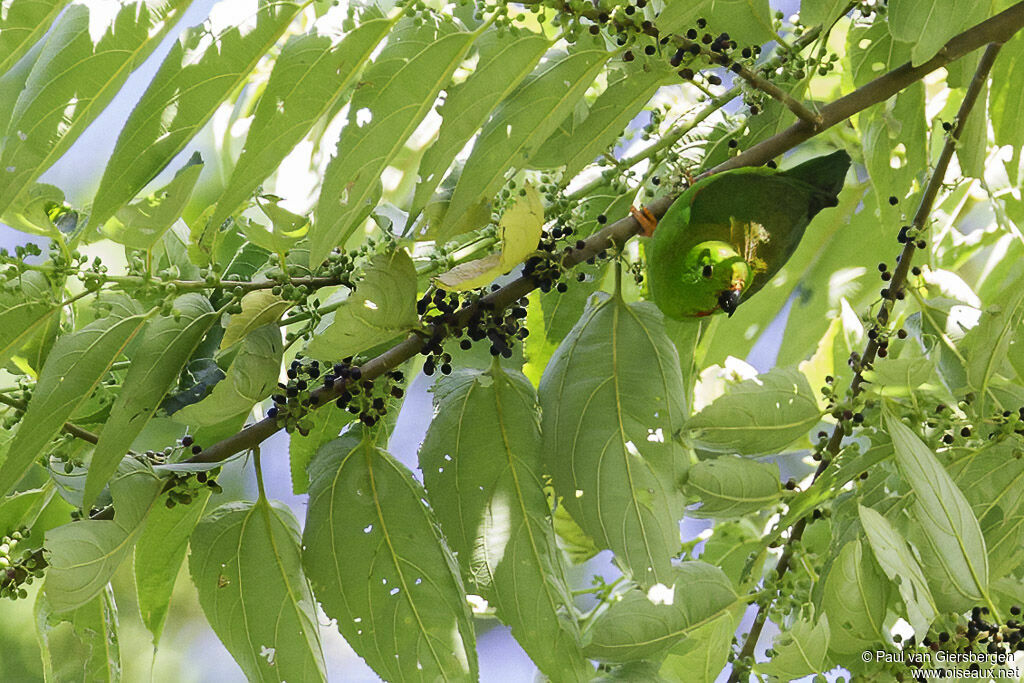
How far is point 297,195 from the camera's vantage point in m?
0.75

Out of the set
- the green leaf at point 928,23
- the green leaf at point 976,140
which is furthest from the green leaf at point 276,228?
the green leaf at point 976,140

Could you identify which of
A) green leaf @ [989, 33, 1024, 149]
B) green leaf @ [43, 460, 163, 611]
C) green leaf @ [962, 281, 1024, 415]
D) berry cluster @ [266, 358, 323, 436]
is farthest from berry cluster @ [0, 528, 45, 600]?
green leaf @ [989, 33, 1024, 149]

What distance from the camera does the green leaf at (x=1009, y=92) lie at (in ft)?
2.43

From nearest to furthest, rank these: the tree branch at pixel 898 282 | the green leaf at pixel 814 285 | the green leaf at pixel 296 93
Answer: the green leaf at pixel 296 93, the tree branch at pixel 898 282, the green leaf at pixel 814 285

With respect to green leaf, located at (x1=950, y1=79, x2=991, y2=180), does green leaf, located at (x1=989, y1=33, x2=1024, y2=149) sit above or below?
above

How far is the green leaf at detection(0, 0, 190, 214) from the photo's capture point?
→ 0.48 meters

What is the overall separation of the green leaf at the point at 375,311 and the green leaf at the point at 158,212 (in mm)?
100

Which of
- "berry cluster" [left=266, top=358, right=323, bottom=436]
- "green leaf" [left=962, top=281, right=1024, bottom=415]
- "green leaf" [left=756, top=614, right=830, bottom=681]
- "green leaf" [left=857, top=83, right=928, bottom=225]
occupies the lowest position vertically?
"green leaf" [left=756, top=614, right=830, bottom=681]

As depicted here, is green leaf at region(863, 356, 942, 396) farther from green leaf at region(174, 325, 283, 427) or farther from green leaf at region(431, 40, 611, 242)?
green leaf at region(174, 325, 283, 427)

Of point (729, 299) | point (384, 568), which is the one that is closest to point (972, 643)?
point (729, 299)

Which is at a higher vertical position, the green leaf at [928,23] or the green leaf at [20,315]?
the green leaf at [928,23]

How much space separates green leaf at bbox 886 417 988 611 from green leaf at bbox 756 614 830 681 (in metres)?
0.09

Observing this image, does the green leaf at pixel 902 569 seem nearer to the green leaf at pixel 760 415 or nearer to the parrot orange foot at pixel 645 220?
the green leaf at pixel 760 415

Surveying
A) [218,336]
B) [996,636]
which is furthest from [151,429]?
[996,636]
